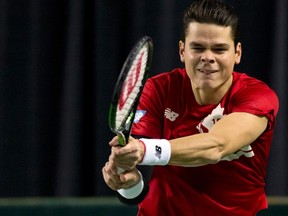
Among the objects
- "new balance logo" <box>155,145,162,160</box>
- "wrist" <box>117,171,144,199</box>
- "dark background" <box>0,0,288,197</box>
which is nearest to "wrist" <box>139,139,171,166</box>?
"new balance logo" <box>155,145,162,160</box>

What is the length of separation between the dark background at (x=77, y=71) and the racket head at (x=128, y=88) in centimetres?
163

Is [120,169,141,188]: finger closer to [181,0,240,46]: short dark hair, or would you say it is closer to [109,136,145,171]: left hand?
[109,136,145,171]: left hand

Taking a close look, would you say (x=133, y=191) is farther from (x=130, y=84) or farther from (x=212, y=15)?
(x=212, y=15)

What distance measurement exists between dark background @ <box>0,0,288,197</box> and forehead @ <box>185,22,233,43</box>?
1330mm

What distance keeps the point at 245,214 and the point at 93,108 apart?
4.83ft

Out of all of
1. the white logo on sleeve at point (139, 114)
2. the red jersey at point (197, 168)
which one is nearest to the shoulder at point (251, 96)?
the red jersey at point (197, 168)

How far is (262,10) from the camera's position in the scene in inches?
153

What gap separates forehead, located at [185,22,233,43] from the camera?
2531mm

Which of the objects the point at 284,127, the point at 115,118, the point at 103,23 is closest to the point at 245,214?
the point at 115,118

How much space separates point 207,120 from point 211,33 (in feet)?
0.85

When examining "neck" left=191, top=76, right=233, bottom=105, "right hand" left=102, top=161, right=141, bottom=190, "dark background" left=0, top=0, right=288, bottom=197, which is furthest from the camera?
"dark background" left=0, top=0, right=288, bottom=197

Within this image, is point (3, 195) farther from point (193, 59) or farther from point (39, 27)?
point (193, 59)

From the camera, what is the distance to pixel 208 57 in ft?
8.27

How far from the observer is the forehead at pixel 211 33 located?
2.53 meters
